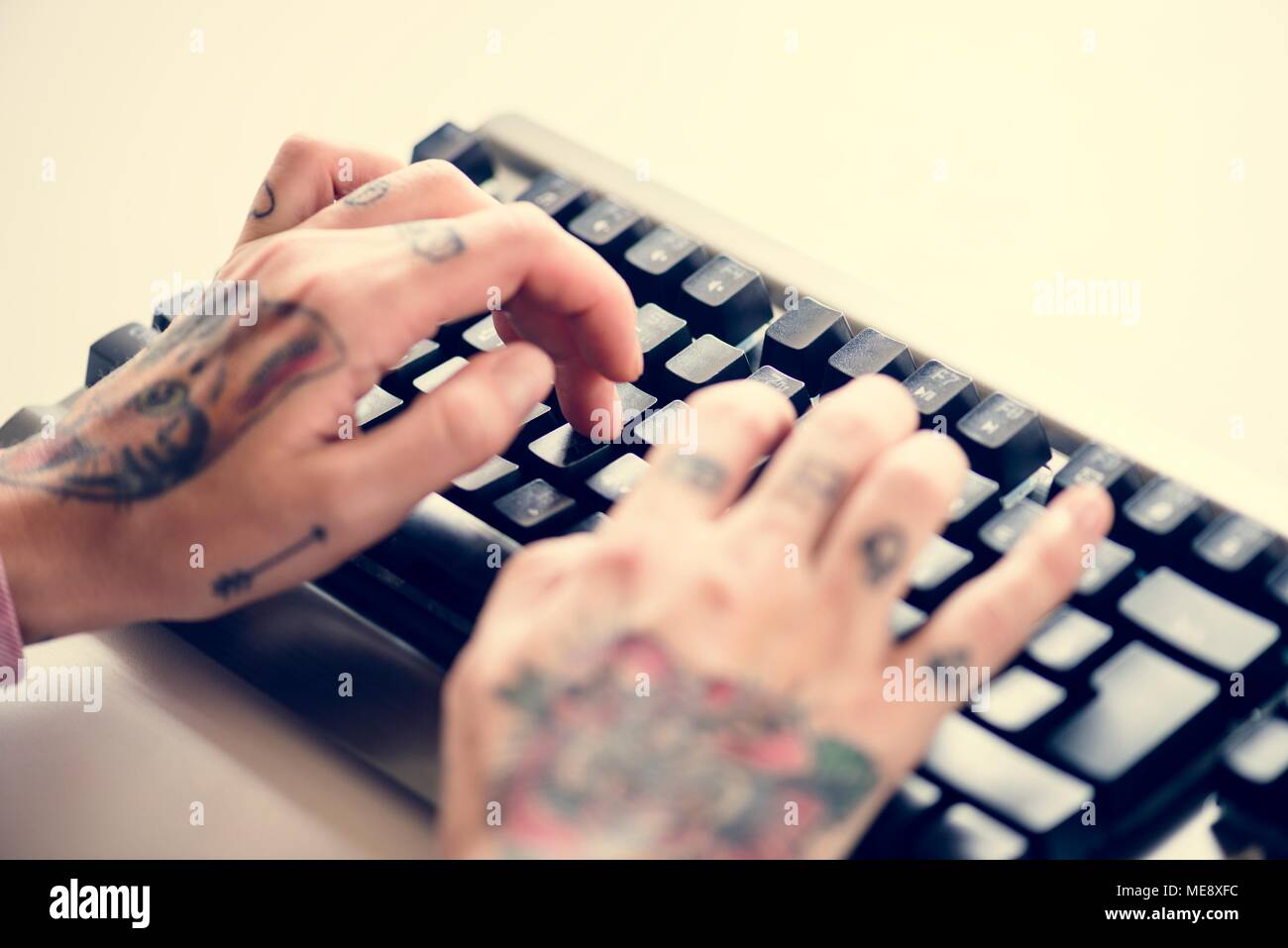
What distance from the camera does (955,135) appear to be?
90cm

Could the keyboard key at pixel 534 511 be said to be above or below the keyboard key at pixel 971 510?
below

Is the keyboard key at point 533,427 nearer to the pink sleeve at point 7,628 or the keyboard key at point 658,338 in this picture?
the keyboard key at point 658,338

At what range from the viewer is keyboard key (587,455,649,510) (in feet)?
1.99

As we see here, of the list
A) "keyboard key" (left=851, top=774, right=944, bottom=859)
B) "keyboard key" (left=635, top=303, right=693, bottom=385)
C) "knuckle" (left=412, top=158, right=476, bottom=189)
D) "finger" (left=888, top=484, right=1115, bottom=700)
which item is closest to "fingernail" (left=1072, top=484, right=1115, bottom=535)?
"finger" (left=888, top=484, right=1115, bottom=700)

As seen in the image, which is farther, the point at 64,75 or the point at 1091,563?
the point at 64,75

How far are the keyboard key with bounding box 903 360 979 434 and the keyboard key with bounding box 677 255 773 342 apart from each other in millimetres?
94

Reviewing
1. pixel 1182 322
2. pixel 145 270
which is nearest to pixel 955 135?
pixel 1182 322

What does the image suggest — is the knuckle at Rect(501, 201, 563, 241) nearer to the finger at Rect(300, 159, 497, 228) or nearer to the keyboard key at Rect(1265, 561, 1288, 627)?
the finger at Rect(300, 159, 497, 228)

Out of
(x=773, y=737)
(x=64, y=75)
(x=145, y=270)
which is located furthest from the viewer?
(x=64, y=75)

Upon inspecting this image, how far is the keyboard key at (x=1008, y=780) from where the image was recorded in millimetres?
498

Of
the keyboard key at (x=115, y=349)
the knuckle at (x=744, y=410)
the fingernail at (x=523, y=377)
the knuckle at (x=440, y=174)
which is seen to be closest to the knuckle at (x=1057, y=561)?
the knuckle at (x=744, y=410)

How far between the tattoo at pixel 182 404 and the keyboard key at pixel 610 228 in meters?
0.19

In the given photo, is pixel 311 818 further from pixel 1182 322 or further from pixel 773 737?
pixel 1182 322

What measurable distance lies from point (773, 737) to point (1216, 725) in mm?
178
